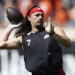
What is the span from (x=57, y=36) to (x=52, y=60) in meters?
0.36

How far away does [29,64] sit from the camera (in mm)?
4547

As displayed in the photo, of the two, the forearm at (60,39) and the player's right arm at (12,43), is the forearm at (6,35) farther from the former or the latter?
the forearm at (60,39)

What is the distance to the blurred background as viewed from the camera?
8328 millimetres

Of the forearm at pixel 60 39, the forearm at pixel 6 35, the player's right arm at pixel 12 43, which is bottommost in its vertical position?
the player's right arm at pixel 12 43

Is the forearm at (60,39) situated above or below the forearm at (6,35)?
above

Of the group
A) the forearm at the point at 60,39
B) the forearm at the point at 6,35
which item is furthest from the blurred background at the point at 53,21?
the forearm at the point at 60,39

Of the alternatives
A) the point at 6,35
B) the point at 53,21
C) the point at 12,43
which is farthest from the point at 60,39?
the point at 53,21

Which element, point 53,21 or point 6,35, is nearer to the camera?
point 6,35

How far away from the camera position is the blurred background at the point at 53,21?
833 cm

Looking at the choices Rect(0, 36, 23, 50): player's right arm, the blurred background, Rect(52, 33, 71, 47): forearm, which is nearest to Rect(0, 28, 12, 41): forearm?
Rect(0, 36, 23, 50): player's right arm

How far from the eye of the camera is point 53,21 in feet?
31.2

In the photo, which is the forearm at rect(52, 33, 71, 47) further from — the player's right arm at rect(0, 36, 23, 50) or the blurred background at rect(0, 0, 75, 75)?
the blurred background at rect(0, 0, 75, 75)

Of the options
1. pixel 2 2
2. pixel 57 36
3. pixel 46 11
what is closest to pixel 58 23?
pixel 46 11

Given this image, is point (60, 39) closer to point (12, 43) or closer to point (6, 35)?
point (12, 43)
